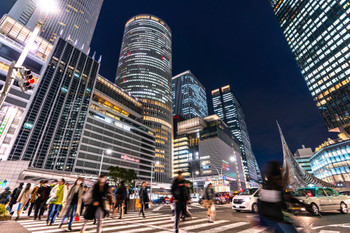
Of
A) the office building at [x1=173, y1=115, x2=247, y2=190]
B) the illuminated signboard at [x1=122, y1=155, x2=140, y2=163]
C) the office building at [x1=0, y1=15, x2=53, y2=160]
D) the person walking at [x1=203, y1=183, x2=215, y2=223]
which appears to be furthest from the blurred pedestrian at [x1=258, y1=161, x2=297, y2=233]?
the office building at [x1=173, y1=115, x2=247, y2=190]

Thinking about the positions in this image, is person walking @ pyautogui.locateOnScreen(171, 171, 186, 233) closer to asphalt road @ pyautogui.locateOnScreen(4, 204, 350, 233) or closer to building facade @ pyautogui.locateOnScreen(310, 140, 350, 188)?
asphalt road @ pyautogui.locateOnScreen(4, 204, 350, 233)

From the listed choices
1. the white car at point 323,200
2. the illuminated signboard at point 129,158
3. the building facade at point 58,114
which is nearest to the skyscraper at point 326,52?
the white car at point 323,200

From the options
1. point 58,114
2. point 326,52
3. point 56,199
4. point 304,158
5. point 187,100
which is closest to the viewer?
point 56,199

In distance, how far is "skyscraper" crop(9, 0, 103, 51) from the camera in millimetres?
97625

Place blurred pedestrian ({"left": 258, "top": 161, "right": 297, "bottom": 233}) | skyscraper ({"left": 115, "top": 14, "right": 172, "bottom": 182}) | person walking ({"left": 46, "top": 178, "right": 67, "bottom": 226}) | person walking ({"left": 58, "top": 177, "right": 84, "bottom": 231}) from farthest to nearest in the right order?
skyscraper ({"left": 115, "top": 14, "right": 172, "bottom": 182})
person walking ({"left": 46, "top": 178, "right": 67, "bottom": 226})
person walking ({"left": 58, "top": 177, "right": 84, "bottom": 231})
blurred pedestrian ({"left": 258, "top": 161, "right": 297, "bottom": 233})

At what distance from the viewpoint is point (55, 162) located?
58031 mm

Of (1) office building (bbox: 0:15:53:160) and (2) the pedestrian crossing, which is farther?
(1) office building (bbox: 0:15:53:160)

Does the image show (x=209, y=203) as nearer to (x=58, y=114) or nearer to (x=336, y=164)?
(x=58, y=114)

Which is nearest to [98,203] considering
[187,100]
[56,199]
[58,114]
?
[56,199]

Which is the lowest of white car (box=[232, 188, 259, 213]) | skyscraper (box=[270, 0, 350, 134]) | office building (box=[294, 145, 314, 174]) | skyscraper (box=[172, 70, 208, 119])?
white car (box=[232, 188, 259, 213])

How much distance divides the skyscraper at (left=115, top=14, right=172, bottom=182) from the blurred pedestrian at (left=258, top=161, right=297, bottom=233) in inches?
4012

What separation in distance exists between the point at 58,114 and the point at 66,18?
93.0 meters

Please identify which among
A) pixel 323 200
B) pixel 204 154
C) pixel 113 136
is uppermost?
pixel 113 136

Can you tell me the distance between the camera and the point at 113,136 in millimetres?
75500
